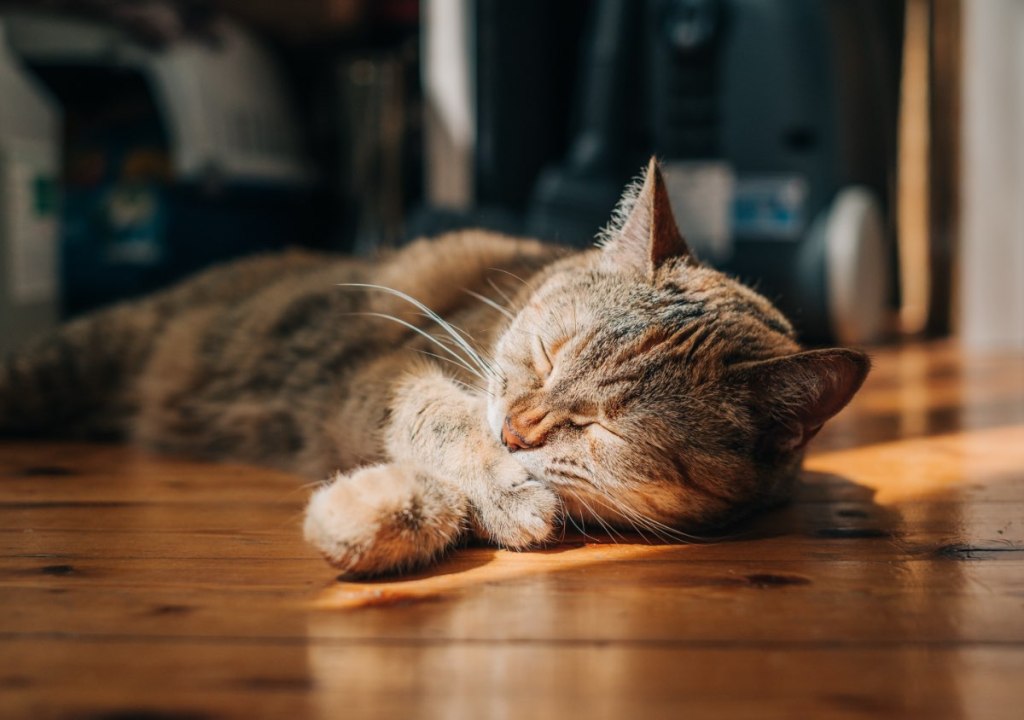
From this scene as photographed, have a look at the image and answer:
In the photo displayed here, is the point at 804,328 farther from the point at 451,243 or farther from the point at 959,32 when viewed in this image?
the point at 451,243

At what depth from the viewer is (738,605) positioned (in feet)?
2.74

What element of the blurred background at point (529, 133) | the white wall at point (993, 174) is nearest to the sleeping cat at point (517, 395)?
the blurred background at point (529, 133)

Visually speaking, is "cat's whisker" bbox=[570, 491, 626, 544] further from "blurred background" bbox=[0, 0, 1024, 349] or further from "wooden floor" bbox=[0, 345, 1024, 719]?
"blurred background" bbox=[0, 0, 1024, 349]

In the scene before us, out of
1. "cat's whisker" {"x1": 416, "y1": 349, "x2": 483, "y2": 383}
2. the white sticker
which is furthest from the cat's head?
the white sticker

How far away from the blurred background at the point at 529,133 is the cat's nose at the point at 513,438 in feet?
5.16

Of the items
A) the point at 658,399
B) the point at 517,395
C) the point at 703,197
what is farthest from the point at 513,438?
the point at 703,197

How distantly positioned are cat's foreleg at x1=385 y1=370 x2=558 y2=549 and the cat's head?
0.02 m

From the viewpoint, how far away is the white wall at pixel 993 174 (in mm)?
3139

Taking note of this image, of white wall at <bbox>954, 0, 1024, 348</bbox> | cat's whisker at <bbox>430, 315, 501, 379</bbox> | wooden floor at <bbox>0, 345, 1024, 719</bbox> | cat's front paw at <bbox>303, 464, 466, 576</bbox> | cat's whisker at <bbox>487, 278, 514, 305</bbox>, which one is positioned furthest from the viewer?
white wall at <bbox>954, 0, 1024, 348</bbox>

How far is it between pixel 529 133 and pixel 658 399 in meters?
2.12

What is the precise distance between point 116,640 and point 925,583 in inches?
29.5

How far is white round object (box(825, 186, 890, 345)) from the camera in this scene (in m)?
2.74

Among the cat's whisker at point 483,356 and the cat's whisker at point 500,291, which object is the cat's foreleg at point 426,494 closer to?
the cat's whisker at point 483,356

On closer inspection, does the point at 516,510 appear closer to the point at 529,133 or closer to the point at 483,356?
the point at 483,356
